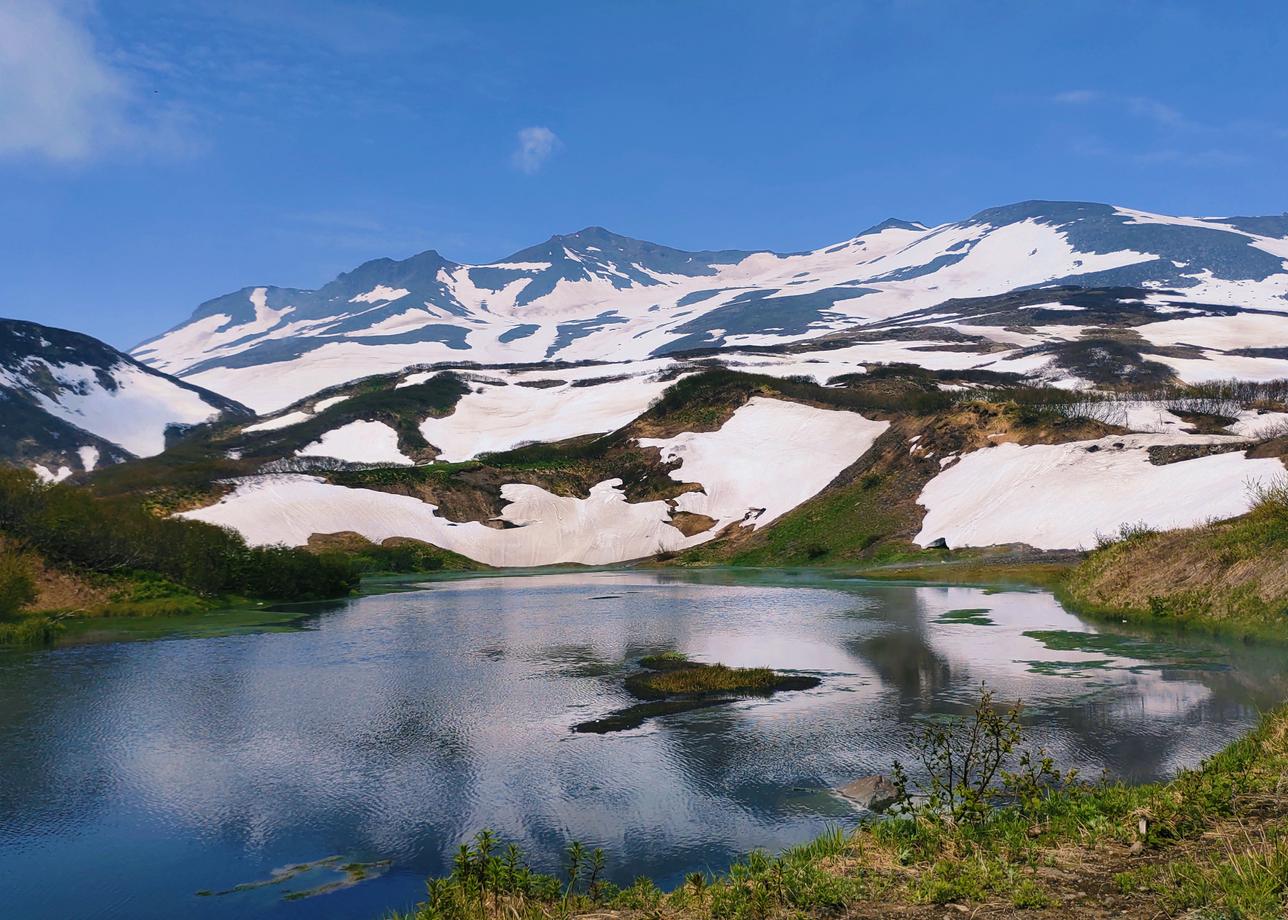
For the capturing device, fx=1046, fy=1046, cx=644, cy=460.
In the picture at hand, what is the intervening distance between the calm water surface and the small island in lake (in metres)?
0.76

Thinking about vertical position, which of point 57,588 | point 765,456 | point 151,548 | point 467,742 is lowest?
point 467,742

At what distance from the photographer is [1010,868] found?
11.2m

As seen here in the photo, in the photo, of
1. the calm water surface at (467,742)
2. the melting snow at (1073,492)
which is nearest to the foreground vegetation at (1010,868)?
the calm water surface at (467,742)

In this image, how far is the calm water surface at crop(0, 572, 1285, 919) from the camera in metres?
16.4

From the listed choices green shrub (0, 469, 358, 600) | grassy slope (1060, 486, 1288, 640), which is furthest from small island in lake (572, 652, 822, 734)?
green shrub (0, 469, 358, 600)

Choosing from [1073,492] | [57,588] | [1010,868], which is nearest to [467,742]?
[1010,868]

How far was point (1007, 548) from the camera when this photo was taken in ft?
226

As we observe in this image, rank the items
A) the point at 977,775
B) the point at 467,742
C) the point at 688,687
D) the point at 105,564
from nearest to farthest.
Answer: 1. the point at 977,775
2. the point at 467,742
3. the point at 688,687
4. the point at 105,564

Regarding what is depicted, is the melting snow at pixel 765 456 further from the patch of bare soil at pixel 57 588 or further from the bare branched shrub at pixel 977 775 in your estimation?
the bare branched shrub at pixel 977 775

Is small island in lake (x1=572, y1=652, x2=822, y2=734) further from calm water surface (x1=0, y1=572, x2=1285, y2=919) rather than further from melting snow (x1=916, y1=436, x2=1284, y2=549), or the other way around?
melting snow (x1=916, y1=436, x2=1284, y2=549)

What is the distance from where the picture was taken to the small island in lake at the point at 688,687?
1033 inches

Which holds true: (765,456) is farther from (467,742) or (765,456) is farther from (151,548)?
(467,742)

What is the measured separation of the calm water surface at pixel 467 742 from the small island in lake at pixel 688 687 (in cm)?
76

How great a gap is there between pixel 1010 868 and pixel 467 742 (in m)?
15.2
